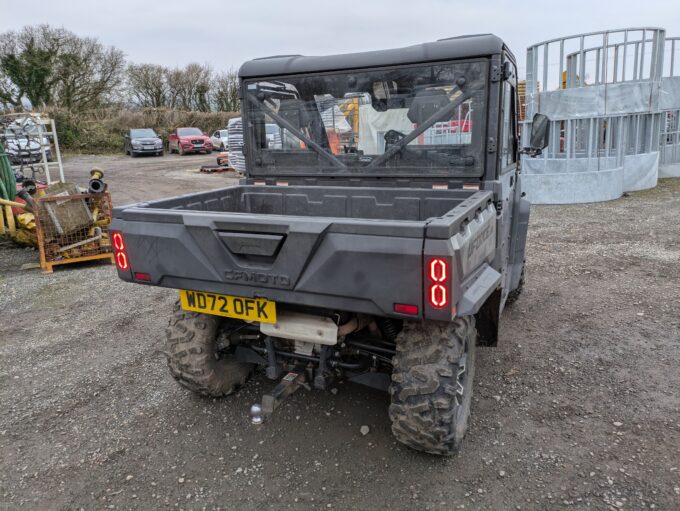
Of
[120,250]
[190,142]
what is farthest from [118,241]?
[190,142]

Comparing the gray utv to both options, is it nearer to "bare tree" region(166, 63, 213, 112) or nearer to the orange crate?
the orange crate

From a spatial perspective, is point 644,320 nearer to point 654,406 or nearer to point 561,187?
point 654,406

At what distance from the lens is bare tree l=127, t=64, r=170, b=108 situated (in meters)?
32.9

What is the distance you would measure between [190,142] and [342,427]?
83.3 feet

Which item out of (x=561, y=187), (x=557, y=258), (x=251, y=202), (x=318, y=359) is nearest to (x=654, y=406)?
(x=318, y=359)

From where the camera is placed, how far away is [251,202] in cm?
393

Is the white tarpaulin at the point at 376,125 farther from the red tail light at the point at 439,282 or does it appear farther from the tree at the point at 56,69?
the tree at the point at 56,69

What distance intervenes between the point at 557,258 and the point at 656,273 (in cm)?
119

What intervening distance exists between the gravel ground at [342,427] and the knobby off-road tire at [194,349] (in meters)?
0.30

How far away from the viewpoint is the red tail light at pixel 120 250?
2838 mm

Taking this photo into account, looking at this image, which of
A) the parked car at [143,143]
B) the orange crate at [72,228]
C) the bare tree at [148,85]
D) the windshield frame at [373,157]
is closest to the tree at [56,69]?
the bare tree at [148,85]

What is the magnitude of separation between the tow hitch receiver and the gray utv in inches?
0.5

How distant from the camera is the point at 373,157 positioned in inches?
144

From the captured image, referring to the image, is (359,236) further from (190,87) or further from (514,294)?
(190,87)
